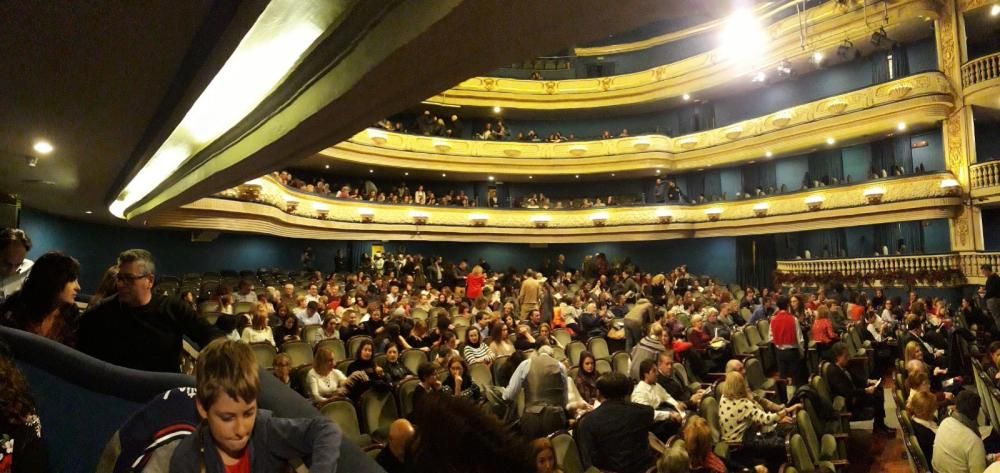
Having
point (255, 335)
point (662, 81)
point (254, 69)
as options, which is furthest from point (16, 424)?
point (662, 81)

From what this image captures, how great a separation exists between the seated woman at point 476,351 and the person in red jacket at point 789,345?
4151 mm

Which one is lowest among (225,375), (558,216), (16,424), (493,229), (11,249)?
(16,424)

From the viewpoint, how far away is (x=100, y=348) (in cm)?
260

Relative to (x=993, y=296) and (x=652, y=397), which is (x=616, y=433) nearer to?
(x=652, y=397)

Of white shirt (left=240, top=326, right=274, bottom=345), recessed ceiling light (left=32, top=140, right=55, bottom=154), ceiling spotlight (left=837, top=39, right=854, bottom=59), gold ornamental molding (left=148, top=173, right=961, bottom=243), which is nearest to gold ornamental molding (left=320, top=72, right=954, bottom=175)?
ceiling spotlight (left=837, top=39, right=854, bottom=59)

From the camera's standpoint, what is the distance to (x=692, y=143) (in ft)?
72.7

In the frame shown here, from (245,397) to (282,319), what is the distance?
7.27 metres

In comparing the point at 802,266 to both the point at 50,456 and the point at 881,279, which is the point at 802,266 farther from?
the point at 50,456

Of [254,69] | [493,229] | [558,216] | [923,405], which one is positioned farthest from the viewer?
[558,216]

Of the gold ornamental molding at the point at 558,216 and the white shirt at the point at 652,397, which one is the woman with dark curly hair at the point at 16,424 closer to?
the white shirt at the point at 652,397

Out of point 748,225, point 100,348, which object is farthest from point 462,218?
point 100,348

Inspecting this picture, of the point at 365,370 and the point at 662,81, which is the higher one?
the point at 662,81

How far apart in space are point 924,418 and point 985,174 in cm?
1330

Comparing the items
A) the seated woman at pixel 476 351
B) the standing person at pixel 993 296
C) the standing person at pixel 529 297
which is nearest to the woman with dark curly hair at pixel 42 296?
the seated woman at pixel 476 351
